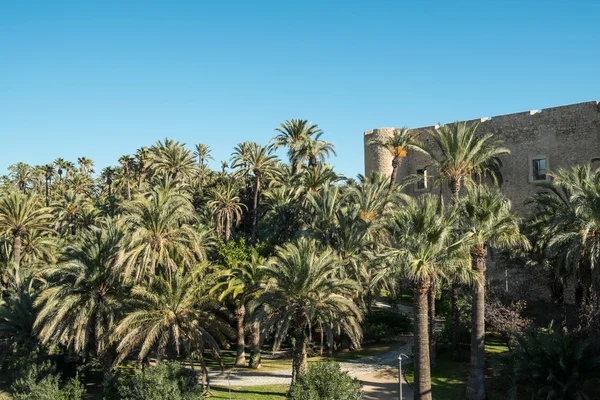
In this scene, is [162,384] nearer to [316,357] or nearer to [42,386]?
[42,386]

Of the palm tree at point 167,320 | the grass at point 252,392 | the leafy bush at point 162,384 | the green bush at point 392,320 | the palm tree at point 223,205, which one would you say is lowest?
the grass at point 252,392

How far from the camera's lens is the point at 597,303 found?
19516 mm

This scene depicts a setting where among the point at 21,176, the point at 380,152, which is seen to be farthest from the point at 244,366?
the point at 21,176

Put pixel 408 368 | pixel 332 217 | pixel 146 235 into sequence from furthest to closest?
pixel 332 217
pixel 408 368
pixel 146 235

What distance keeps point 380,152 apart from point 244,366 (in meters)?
20.1

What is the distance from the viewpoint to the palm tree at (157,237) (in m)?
21.9

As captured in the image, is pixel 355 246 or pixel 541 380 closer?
pixel 541 380

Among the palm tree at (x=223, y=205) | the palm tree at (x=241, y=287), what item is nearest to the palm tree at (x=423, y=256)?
the palm tree at (x=241, y=287)

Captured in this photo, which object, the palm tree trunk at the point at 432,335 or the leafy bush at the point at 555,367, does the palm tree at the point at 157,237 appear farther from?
the leafy bush at the point at 555,367

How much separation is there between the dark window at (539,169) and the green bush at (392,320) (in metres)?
12.5

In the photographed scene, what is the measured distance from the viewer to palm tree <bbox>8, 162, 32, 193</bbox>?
66312 millimetres

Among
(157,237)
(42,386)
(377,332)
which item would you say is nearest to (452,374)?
(377,332)

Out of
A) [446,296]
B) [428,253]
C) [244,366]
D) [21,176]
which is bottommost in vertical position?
[244,366]

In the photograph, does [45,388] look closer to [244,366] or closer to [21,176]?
[244,366]
